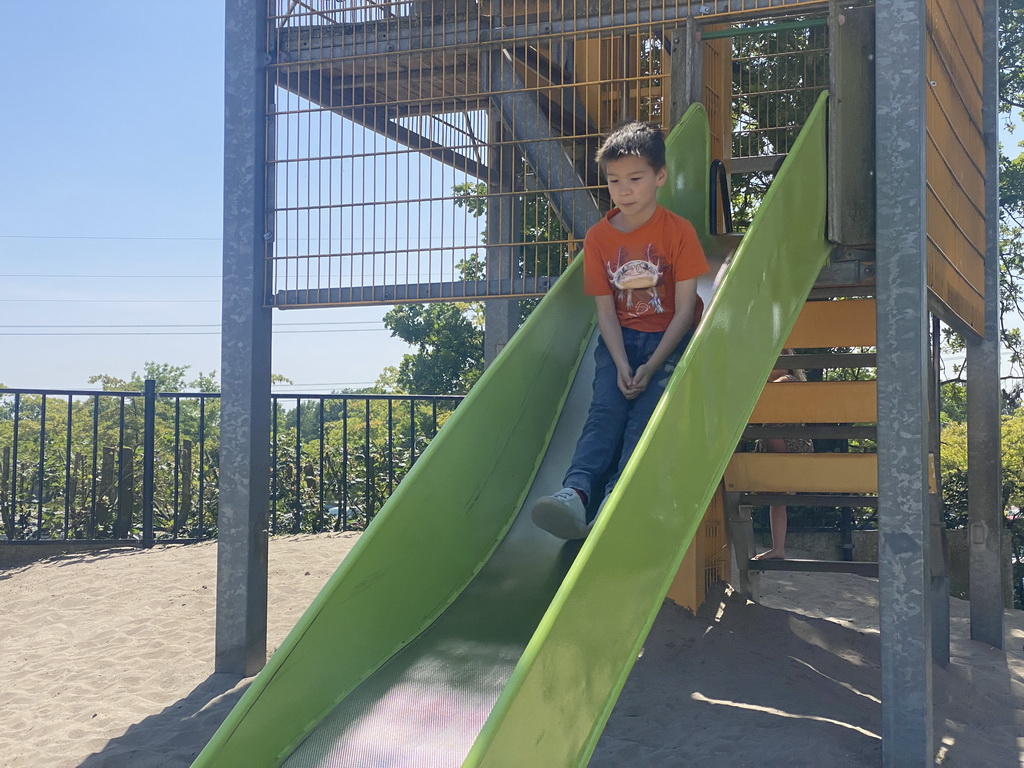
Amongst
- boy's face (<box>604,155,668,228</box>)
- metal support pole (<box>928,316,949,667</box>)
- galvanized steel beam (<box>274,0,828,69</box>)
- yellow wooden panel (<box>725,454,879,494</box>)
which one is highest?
galvanized steel beam (<box>274,0,828,69</box>)

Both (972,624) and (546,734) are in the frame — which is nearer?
(546,734)

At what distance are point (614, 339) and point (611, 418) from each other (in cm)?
34

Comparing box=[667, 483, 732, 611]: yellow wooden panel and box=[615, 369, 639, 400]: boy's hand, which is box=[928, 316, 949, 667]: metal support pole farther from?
box=[615, 369, 639, 400]: boy's hand

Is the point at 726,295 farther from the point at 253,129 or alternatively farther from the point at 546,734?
the point at 253,129

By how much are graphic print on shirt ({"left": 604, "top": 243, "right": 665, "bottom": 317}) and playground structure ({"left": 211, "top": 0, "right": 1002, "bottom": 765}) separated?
326mm

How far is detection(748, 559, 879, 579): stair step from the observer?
18.5 feet

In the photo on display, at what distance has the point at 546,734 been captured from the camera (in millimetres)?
2254

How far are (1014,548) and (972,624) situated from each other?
293 cm

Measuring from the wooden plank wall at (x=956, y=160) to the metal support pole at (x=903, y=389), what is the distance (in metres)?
0.54

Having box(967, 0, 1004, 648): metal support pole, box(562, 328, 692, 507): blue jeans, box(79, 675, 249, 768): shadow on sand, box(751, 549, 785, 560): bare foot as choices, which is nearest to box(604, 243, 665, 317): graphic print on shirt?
box(562, 328, 692, 507): blue jeans

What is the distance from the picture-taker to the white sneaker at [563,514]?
10.3 feet

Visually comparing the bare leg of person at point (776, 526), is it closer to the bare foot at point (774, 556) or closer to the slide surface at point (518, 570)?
the bare foot at point (774, 556)

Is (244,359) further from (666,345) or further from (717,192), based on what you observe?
(717,192)

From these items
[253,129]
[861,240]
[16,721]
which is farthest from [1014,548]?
[16,721]
